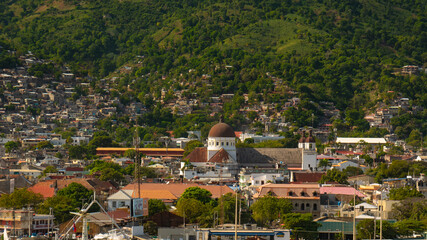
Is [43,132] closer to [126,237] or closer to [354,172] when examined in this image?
[354,172]

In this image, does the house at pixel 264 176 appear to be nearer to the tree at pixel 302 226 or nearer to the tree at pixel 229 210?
the tree at pixel 229 210

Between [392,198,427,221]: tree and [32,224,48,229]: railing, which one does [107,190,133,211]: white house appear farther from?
[392,198,427,221]: tree

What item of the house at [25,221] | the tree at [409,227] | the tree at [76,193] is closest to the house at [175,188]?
the tree at [76,193]

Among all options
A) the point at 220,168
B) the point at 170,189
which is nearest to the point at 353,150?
the point at 220,168

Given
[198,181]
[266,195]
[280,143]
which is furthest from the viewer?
[280,143]

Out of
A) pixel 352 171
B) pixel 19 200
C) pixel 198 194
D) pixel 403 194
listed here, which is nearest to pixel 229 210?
pixel 198 194

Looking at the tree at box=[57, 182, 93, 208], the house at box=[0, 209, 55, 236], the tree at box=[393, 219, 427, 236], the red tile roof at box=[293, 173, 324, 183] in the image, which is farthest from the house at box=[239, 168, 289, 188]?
the house at box=[0, 209, 55, 236]
